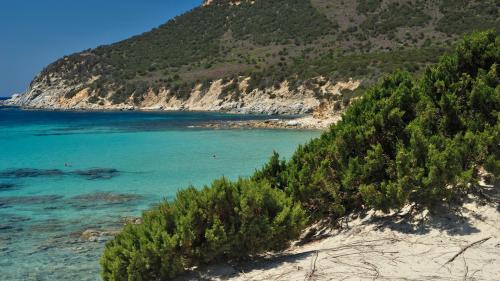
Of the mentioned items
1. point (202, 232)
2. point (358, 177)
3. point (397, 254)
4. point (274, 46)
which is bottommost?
point (397, 254)

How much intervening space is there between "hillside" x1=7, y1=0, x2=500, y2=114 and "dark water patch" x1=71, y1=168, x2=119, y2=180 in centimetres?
2740

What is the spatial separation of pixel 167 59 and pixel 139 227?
88103mm

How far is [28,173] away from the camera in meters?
19.5

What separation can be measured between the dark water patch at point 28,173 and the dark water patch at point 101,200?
5.54 m

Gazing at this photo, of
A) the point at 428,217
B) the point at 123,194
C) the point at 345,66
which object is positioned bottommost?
the point at 123,194

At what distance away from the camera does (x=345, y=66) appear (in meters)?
56.5

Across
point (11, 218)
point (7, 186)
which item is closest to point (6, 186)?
point (7, 186)

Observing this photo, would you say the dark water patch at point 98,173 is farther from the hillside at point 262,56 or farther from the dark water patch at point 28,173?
the hillside at point 262,56

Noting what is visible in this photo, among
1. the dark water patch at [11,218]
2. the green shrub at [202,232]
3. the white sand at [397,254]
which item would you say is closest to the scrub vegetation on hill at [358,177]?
the green shrub at [202,232]

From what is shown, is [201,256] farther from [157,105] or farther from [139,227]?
[157,105]

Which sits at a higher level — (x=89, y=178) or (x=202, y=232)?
(x=202, y=232)

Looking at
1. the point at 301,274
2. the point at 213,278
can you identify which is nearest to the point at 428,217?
the point at 301,274

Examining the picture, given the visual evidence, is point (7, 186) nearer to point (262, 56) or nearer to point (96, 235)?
point (96, 235)

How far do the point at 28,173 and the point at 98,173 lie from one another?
10.1ft
